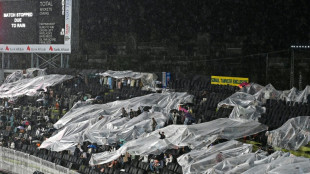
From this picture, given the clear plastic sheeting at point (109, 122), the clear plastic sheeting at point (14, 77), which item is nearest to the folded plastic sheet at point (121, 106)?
the clear plastic sheeting at point (109, 122)

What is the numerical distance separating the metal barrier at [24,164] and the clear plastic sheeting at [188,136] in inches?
47.9

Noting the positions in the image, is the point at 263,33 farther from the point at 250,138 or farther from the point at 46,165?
the point at 46,165

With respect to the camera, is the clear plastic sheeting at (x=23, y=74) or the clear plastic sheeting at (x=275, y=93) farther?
the clear plastic sheeting at (x=23, y=74)

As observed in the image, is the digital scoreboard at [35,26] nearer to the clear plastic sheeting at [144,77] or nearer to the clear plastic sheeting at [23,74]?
the clear plastic sheeting at [23,74]

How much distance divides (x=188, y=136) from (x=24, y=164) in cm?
601

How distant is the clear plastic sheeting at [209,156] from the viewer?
14.0 meters

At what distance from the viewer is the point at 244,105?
58.5ft

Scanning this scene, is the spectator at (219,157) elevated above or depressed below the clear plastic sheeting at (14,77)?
below

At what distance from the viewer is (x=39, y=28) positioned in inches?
1155

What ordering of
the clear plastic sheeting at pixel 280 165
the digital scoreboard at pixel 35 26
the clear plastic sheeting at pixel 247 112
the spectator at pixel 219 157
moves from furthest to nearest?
1. the digital scoreboard at pixel 35 26
2. the clear plastic sheeting at pixel 247 112
3. the spectator at pixel 219 157
4. the clear plastic sheeting at pixel 280 165

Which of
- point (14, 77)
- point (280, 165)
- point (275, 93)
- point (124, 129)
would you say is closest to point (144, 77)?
point (124, 129)

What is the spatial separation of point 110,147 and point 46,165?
2175mm

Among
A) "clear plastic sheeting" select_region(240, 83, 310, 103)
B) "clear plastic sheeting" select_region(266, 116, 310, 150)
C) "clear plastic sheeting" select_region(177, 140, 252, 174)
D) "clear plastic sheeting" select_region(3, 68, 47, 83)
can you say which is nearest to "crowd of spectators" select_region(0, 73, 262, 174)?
"clear plastic sheeting" select_region(177, 140, 252, 174)

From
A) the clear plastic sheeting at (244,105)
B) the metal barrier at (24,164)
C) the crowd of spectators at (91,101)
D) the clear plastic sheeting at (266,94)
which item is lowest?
the metal barrier at (24,164)
